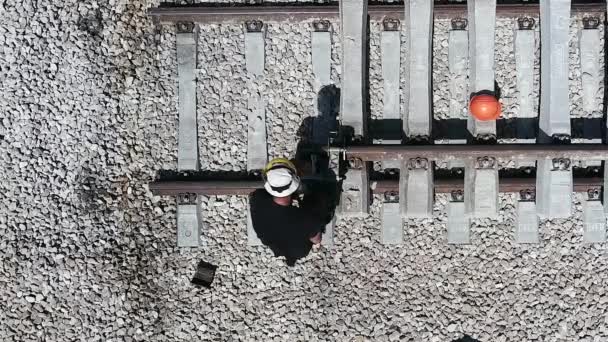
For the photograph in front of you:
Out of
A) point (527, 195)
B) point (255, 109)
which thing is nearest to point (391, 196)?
point (527, 195)

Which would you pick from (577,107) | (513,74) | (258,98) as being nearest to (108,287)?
(258,98)

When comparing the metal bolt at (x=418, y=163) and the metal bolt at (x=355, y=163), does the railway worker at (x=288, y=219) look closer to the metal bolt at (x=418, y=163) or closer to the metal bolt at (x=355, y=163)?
the metal bolt at (x=355, y=163)

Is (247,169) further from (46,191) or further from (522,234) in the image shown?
(522,234)

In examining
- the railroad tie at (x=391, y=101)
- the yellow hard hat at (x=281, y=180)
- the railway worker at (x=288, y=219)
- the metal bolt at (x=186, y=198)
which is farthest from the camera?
the metal bolt at (x=186, y=198)

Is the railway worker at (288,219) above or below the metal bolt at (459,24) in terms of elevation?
below

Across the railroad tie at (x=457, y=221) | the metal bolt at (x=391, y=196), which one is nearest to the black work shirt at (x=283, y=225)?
the metal bolt at (x=391, y=196)

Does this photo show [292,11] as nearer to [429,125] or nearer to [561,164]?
[429,125]
